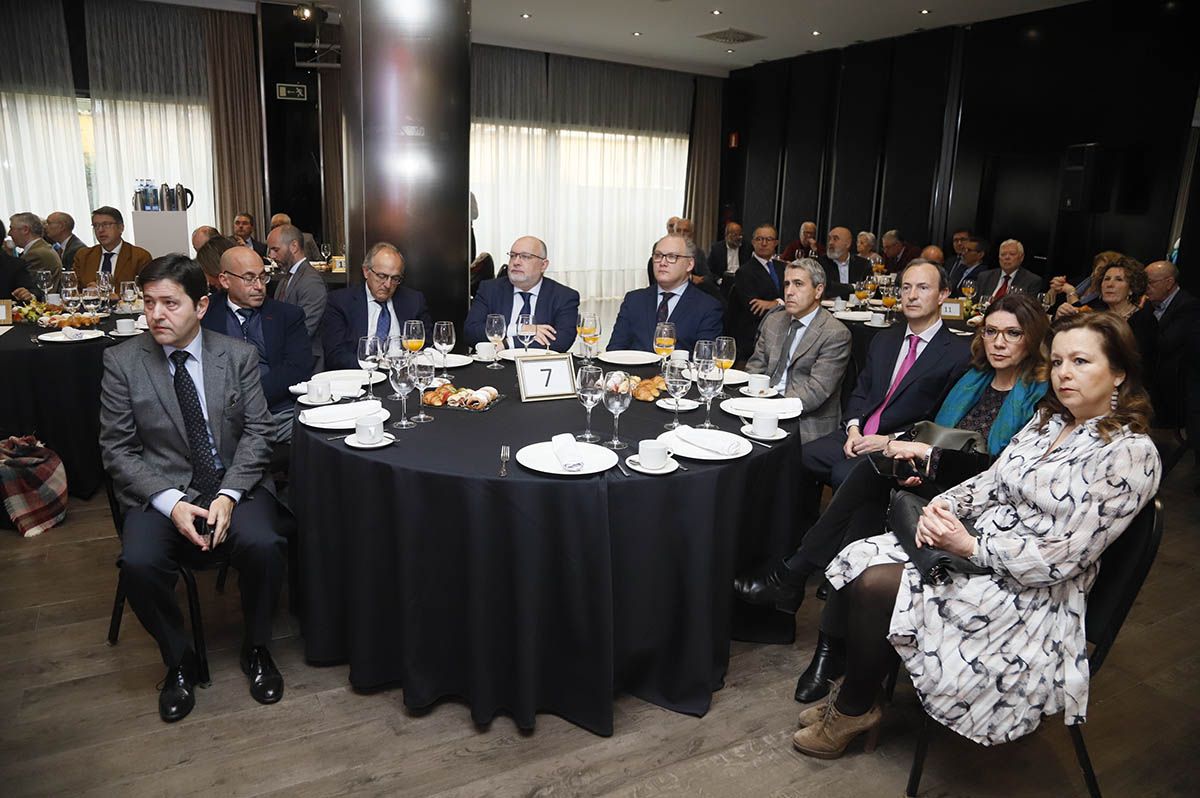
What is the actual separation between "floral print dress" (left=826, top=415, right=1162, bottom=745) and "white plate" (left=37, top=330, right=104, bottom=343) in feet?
14.3

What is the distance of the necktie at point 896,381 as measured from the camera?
3.47m

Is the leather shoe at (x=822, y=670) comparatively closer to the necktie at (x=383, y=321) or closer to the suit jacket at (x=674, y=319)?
the suit jacket at (x=674, y=319)

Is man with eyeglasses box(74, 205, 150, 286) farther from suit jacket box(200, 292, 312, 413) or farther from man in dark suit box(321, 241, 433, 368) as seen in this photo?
suit jacket box(200, 292, 312, 413)

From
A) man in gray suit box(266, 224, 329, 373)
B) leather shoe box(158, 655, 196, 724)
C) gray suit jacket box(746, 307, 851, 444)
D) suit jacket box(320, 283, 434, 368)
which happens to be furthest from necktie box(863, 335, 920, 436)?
man in gray suit box(266, 224, 329, 373)

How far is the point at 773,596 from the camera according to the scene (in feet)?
9.59

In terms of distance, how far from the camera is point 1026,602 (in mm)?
2125

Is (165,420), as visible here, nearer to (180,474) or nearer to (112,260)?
(180,474)

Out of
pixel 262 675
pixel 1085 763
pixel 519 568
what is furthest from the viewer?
pixel 262 675

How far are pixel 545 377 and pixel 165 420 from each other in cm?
136

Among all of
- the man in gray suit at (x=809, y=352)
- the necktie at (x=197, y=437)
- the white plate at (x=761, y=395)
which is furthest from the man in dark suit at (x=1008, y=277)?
the necktie at (x=197, y=437)

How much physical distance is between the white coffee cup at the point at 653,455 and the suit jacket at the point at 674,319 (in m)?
2.12

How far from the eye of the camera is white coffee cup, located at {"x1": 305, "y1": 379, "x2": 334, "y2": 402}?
120 inches

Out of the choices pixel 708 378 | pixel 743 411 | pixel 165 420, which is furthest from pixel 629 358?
pixel 165 420

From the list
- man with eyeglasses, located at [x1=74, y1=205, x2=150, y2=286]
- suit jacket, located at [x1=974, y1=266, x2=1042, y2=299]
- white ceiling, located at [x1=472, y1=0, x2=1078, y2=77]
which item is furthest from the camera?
white ceiling, located at [x1=472, y1=0, x2=1078, y2=77]
